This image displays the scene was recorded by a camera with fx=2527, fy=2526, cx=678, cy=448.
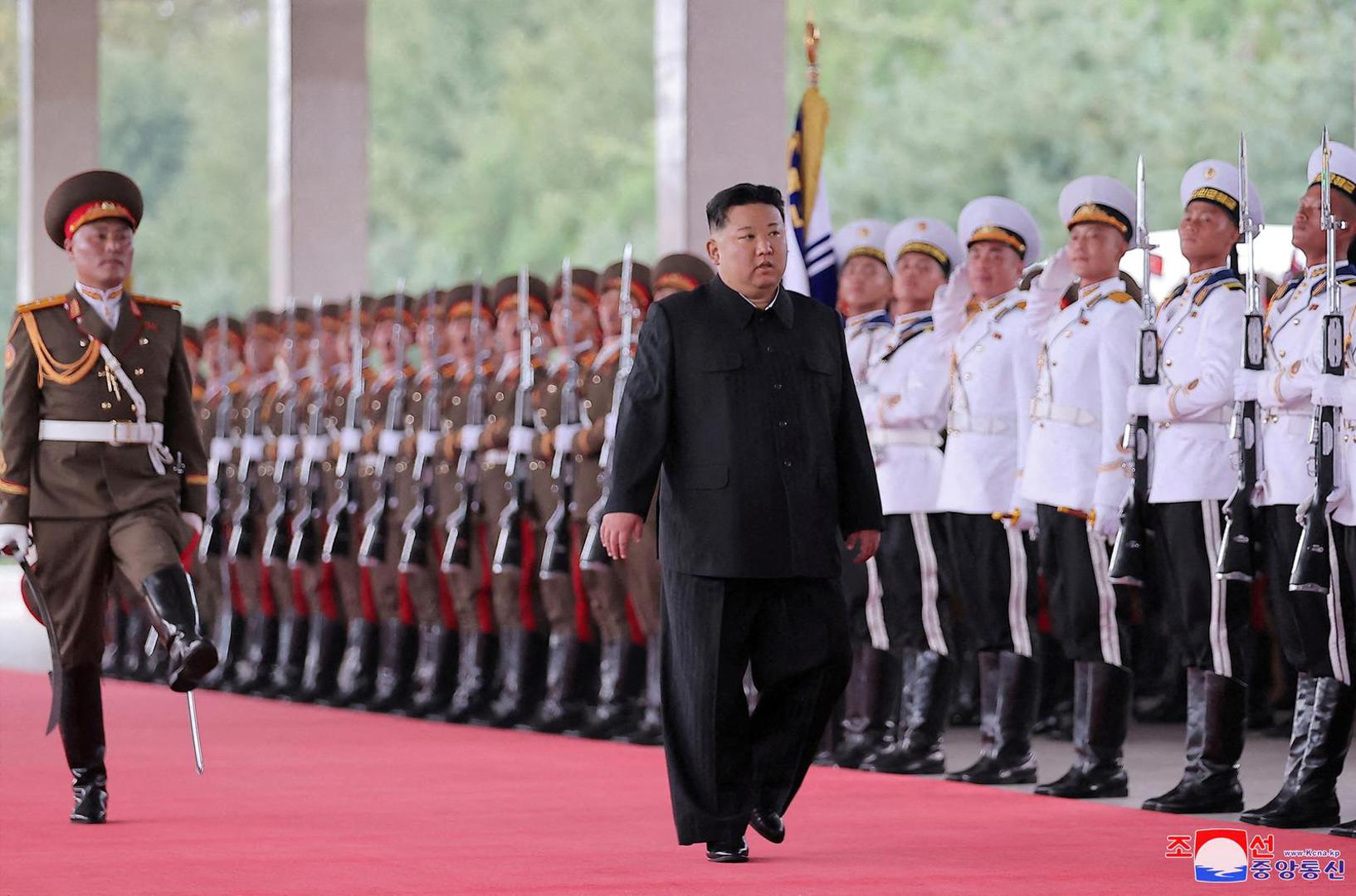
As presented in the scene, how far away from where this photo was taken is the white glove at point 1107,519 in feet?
24.0

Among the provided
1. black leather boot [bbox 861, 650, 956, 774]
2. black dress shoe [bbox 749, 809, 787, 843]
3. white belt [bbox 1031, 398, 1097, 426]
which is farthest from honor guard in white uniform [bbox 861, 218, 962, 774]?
black dress shoe [bbox 749, 809, 787, 843]

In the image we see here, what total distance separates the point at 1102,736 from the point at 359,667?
5.15 m

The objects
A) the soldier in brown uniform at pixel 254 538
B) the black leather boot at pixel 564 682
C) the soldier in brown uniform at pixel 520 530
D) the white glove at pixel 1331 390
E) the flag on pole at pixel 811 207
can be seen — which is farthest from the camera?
the soldier in brown uniform at pixel 254 538

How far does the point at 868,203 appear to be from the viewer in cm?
2973

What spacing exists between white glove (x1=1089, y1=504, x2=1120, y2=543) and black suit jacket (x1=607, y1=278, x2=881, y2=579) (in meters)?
1.28

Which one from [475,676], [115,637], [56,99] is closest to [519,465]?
[475,676]

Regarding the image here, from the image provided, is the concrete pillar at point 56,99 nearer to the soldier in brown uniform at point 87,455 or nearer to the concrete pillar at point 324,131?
the concrete pillar at point 324,131

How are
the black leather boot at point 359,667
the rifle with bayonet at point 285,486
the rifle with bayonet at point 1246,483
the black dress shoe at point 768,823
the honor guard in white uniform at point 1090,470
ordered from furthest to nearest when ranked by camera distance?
the rifle with bayonet at point 285,486, the black leather boot at point 359,667, the honor guard in white uniform at point 1090,470, the rifle with bayonet at point 1246,483, the black dress shoe at point 768,823

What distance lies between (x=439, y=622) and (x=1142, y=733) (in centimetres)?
315

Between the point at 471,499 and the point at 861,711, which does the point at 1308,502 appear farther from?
the point at 471,499

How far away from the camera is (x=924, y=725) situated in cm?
844

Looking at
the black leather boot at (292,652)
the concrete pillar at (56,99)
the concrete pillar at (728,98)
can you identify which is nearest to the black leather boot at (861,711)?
the concrete pillar at (728,98)

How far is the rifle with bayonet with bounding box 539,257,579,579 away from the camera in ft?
33.0

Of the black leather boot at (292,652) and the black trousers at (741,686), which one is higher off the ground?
the black trousers at (741,686)
